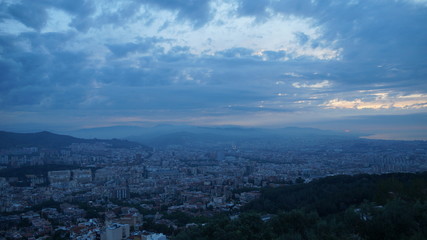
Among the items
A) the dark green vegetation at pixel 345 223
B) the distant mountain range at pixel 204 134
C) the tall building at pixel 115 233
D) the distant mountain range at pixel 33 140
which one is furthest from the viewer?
the distant mountain range at pixel 204 134

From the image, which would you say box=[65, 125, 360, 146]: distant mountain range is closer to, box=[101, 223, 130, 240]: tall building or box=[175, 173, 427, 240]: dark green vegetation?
box=[101, 223, 130, 240]: tall building

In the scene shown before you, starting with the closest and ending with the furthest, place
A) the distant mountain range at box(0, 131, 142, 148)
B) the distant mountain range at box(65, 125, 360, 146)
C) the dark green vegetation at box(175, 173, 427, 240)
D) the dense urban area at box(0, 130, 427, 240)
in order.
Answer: the dark green vegetation at box(175, 173, 427, 240) < the dense urban area at box(0, 130, 427, 240) < the distant mountain range at box(0, 131, 142, 148) < the distant mountain range at box(65, 125, 360, 146)

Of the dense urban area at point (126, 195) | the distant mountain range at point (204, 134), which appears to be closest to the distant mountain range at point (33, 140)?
the dense urban area at point (126, 195)

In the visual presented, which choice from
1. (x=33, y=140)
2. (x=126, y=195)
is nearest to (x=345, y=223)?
(x=126, y=195)

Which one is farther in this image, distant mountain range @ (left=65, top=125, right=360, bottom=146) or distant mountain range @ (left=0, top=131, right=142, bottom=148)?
distant mountain range @ (left=65, top=125, right=360, bottom=146)

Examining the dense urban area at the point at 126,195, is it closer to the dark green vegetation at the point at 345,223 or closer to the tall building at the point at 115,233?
the tall building at the point at 115,233

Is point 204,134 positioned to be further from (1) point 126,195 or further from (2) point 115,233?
(2) point 115,233

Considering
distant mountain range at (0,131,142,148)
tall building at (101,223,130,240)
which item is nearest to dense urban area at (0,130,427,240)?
tall building at (101,223,130,240)

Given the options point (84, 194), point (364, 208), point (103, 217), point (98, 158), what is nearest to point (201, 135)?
point (98, 158)
